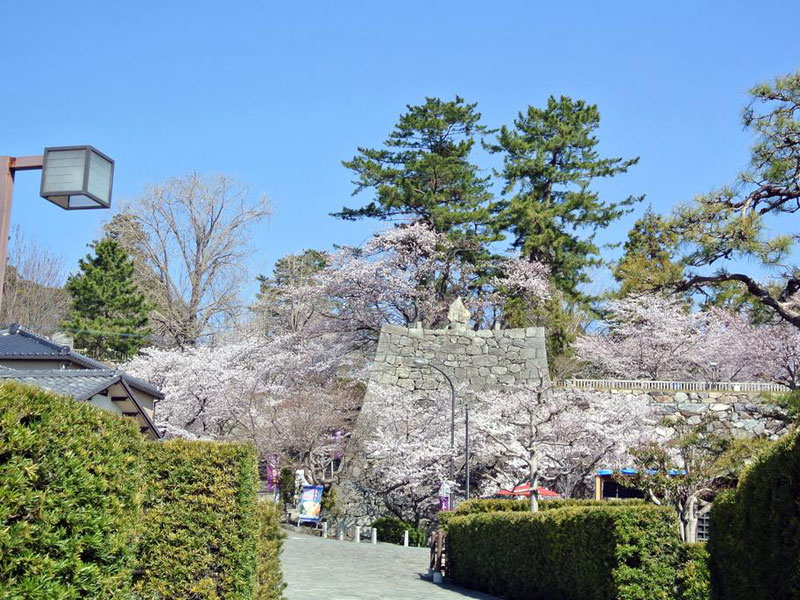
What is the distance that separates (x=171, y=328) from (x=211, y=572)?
32.2 m

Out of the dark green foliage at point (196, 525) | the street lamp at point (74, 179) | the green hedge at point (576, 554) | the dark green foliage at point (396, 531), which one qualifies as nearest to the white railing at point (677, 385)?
the dark green foliage at point (396, 531)

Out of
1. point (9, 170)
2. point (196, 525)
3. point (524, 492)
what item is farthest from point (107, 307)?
point (9, 170)

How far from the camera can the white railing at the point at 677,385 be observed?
29.7 m

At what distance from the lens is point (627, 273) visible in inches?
1511

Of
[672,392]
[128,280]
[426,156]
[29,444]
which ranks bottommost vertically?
[29,444]

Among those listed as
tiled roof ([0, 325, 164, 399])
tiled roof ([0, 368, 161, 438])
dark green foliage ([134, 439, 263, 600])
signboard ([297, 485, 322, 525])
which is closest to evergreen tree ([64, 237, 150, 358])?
signboard ([297, 485, 322, 525])

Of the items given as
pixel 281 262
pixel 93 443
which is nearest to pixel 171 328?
pixel 281 262

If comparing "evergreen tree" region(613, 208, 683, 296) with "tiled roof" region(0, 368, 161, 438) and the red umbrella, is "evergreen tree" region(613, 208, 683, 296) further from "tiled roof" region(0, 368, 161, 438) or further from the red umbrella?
"tiled roof" region(0, 368, 161, 438)

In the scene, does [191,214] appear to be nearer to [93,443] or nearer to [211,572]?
[211,572]

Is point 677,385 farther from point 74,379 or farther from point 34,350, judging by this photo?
point 74,379

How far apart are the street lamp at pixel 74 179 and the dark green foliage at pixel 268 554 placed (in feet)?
15.5

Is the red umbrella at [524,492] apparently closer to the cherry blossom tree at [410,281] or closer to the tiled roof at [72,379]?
the cherry blossom tree at [410,281]

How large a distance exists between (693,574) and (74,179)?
326 inches

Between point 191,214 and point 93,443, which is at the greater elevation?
point 191,214
